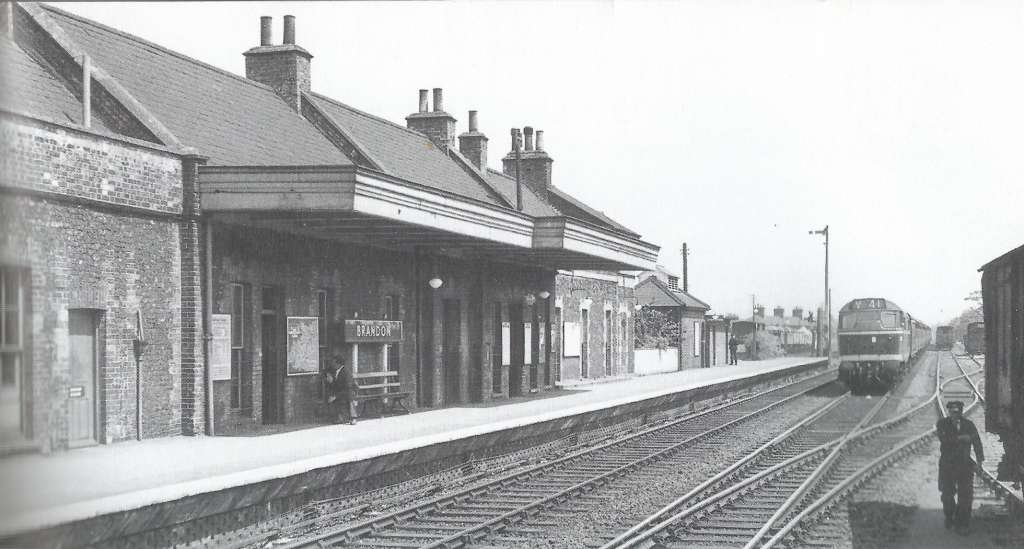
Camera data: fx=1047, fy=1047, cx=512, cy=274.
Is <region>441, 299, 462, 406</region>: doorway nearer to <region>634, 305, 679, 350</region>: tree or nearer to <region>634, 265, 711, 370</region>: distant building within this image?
<region>634, 265, 711, 370</region>: distant building

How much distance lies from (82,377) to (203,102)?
6134 mm

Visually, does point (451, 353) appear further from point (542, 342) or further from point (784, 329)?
point (784, 329)

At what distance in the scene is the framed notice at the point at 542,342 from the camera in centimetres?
2739

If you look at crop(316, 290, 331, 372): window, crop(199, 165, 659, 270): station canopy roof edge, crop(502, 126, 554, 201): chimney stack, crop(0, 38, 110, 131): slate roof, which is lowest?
crop(316, 290, 331, 372): window

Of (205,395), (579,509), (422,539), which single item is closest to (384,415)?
(205,395)

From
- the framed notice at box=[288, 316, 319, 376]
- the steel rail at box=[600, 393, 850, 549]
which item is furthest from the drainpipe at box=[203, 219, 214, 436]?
the steel rail at box=[600, 393, 850, 549]

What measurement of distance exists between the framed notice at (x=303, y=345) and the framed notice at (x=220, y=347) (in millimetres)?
1561

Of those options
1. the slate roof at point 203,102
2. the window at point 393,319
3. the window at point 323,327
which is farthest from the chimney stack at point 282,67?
the window at point 323,327

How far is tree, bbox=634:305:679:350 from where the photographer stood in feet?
154

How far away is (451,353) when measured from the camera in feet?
74.1

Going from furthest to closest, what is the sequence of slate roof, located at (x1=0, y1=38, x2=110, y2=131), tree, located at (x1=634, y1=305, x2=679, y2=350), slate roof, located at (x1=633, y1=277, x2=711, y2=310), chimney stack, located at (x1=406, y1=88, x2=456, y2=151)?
tree, located at (x1=634, y1=305, x2=679, y2=350) < slate roof, located at (x1=633, y1=277, x2=711, y2=310) < chimney stack, located at (x1=406, y1=88, x2=456, y2=151) < slate roof, located at (x1=0, y1=38, x2=110, y2=131)

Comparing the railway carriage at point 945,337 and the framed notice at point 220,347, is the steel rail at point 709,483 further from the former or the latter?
the railway carriage at point 945,337

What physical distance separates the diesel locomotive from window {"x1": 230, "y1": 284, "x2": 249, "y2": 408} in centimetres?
2323

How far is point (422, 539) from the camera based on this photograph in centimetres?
1074
